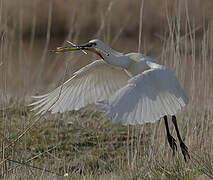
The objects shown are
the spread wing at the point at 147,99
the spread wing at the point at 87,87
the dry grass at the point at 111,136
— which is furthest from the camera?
the spread wing at the point at 87,87

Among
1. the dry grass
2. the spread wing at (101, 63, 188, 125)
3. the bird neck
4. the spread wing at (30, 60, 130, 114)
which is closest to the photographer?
the spread wing at (101, 63, 188, 125)

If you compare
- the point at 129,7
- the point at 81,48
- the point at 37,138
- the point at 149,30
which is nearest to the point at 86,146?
the point at 37,138

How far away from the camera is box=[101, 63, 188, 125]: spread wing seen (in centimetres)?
303

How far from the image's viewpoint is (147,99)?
128 inches

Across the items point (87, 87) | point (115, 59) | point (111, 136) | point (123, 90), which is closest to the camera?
point (123, 90)

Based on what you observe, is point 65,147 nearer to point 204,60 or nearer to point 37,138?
point 37,138

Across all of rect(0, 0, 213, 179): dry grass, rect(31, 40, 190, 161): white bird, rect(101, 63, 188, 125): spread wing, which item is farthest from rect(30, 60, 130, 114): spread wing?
rect(101, 63, 188, 125): spread wing

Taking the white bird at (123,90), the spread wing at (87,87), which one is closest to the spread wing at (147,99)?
the white bird at (123,90)

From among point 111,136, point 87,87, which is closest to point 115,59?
point 87,87

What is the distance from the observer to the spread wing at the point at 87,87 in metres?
3.88

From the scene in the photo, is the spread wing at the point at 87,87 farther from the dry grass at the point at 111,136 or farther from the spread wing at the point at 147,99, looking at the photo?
the spread wing at the point at 147,99

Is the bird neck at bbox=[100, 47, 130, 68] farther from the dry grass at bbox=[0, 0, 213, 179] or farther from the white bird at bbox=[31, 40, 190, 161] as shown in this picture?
the dry grass at bbox=[0, 0, 213, 179]

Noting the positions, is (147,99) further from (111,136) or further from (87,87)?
(111,136)

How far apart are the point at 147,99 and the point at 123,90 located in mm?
194
